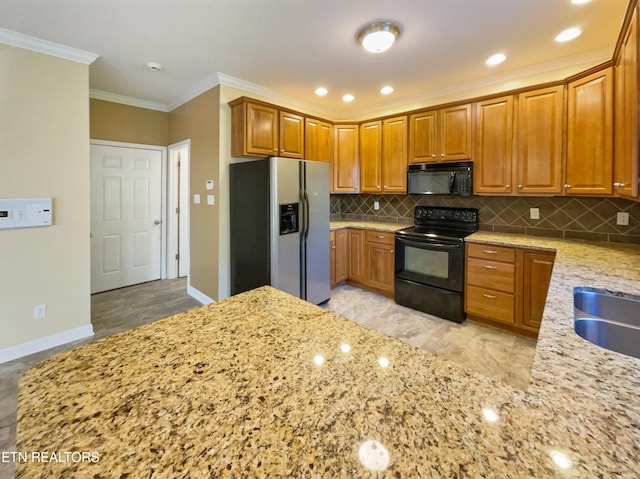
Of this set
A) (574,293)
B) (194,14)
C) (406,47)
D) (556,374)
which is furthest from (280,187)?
(556,374)

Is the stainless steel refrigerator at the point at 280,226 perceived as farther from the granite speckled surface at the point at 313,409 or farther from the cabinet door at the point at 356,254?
the granite speckled surface at the point at 313,409

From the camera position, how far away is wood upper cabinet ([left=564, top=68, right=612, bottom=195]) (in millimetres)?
2316

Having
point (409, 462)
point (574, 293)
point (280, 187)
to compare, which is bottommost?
point (409, 462)

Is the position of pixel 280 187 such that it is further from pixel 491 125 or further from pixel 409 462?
pixel 409 462

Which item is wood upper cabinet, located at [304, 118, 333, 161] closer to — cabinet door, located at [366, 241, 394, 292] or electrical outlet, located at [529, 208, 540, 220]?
Answer: cabinet door, located at [366, 241, 394, 292]

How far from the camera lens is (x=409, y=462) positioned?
19.4 inches

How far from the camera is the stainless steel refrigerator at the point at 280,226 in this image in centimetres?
293

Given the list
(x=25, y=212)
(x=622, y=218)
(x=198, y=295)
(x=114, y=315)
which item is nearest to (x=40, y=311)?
(x=114, y=315)

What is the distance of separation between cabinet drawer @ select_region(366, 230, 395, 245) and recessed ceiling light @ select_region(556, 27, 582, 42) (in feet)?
7.42

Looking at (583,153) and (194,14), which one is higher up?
(194,14)

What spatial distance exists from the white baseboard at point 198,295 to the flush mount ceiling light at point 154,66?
2.54 meters

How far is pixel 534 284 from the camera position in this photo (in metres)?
2.64

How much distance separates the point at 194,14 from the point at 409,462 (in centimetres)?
277

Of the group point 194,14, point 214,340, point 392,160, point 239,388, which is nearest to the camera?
point 239,388
